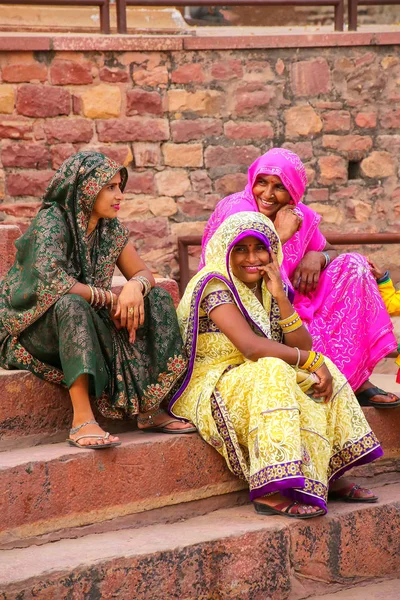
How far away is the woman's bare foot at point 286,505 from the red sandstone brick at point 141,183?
3.36 m

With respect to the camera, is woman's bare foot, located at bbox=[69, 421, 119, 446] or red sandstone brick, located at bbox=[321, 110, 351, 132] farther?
red sandstone brick, located at bbox=[321, 110, 351, 132]

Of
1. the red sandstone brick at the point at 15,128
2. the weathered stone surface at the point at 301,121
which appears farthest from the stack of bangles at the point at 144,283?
the weathered stone surface at the point at 301,121

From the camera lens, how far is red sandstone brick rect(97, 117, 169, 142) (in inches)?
260

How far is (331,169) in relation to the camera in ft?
23.3

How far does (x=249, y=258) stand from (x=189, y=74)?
10.1 ft

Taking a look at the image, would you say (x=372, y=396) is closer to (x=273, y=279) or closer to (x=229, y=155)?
(x=273, y=279)

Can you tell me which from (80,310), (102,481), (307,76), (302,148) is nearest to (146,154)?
(302,148)

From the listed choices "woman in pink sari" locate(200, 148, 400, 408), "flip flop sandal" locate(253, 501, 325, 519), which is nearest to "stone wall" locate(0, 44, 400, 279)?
"woman in pink sari" locate(200, 148, 400, 408)

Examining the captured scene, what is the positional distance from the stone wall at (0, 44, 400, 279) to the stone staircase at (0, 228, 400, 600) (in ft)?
9.43

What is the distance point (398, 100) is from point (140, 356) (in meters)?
3.94

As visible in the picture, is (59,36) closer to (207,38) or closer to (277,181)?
(207,38)

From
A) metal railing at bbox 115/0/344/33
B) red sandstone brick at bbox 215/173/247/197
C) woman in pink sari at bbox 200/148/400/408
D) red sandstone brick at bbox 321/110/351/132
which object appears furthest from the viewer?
red sandstone brick at bbox 321/110/351/132

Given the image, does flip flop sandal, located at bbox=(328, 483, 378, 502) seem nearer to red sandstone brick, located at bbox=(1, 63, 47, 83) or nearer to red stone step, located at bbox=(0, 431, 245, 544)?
red stone step, located at bbox=(0, 431, 245, 544)

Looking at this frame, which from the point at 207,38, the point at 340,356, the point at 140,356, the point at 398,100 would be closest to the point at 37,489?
the point at 140,356
